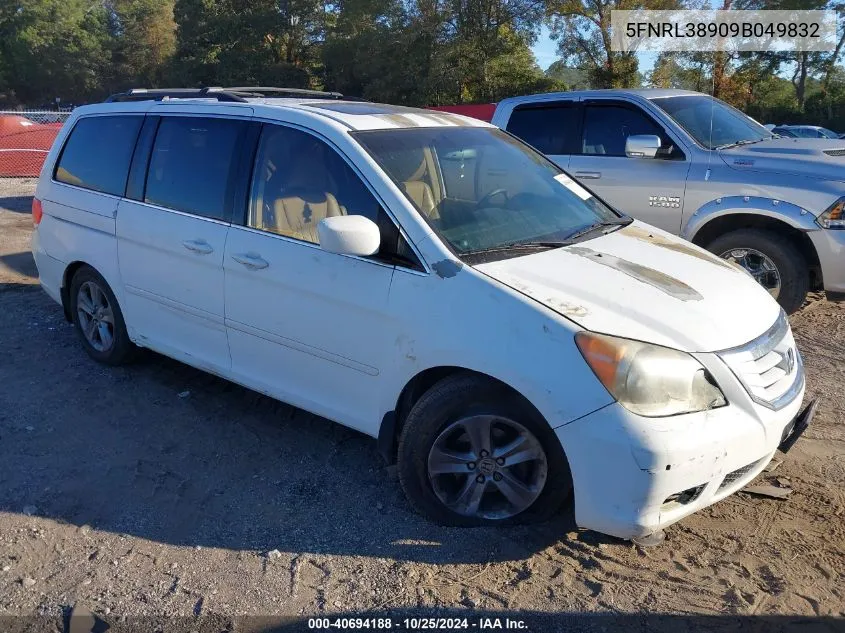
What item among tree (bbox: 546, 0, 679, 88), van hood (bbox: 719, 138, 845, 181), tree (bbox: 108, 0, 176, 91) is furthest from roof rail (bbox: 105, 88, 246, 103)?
tree (bbox: 108, 0, 176, 91)

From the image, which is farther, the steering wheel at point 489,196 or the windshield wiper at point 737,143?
the windshield wiper at point 737,143

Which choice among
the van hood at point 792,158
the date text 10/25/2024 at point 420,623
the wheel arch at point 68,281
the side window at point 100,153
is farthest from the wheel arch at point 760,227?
the wheel arch at point 68,281

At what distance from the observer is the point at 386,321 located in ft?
10.9

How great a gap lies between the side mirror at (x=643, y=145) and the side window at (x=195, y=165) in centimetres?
361

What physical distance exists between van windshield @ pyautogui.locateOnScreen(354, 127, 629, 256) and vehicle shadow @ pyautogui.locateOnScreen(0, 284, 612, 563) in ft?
4.26

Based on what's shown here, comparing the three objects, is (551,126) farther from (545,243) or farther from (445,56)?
(445,56)

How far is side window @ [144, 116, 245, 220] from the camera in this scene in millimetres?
4117

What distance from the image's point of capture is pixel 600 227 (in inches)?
156

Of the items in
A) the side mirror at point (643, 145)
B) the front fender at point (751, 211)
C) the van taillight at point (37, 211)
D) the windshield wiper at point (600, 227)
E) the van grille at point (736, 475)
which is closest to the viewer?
the van grille at point (736, 475)

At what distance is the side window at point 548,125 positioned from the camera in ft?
23.7

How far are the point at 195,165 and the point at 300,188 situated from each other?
87cm

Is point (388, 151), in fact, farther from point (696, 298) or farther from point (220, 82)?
point (220, 82)

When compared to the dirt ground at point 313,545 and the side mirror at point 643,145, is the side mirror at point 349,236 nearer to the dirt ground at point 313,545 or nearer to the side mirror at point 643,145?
the dirt ground at point 313,545

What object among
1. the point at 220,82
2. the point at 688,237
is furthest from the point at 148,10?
the point at 688,237
